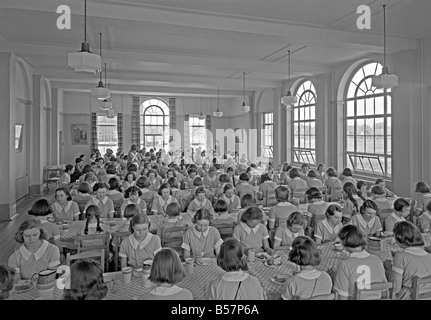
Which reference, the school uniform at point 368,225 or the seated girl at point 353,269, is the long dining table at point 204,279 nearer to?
the seated girl at point 353,269

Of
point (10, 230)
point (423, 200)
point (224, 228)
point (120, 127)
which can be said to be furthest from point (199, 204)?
point (120, 127)

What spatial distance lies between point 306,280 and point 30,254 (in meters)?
2.97

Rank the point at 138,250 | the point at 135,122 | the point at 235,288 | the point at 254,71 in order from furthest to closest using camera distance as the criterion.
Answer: the point at 135,122
the point at 254,71
the point at 138,250
the point at 235,288

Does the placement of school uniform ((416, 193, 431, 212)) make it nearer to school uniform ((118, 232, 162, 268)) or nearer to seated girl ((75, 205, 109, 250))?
school uniform ((118, 232, 162, 268))

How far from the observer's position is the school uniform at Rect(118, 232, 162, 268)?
4.38m

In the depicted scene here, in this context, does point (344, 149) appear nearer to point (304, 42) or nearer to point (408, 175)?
point (408, 175)

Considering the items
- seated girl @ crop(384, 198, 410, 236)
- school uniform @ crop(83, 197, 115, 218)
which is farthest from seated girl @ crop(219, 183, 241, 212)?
seated girl @ crop(384, 198, 410, 236)

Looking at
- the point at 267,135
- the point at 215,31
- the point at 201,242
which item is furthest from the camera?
the point at 267,135

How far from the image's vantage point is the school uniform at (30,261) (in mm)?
4005

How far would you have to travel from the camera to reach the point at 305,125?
607 inches

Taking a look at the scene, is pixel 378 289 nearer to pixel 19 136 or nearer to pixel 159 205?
pixel 159 205

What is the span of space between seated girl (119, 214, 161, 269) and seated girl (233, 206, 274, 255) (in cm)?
120

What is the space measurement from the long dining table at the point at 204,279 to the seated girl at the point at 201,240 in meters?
0.54
